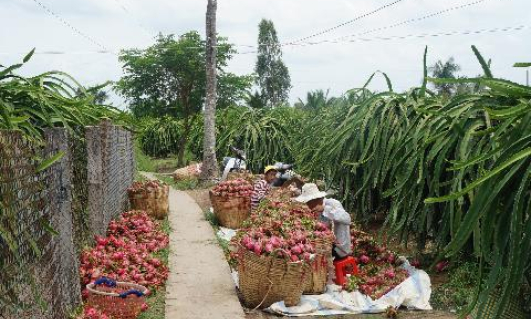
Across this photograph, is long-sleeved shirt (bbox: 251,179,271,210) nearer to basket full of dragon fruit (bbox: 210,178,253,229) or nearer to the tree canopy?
basket full of dragon fruit (bbox: 210,178,253,229)

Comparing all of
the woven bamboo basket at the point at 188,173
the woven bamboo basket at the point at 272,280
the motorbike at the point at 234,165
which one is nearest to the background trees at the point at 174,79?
the woven bamboo basket at the point at 188,173

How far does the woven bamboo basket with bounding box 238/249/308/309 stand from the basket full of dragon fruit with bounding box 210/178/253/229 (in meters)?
3.87

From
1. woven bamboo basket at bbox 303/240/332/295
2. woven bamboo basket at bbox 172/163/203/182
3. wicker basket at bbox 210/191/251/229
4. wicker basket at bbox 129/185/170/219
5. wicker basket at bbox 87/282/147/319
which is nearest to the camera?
wicker basket at bbox 87/282/147/319

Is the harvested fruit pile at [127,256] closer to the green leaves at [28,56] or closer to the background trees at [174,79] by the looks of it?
the green leaves at [28,56]

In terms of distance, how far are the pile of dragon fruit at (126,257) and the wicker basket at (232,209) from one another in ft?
5.54

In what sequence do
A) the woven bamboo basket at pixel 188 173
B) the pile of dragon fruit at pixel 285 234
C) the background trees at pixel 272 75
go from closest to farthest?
the pile of dragon fruit at pixel 285 234 < the woven bamboo basket at pixel 188 173 < the background trees at pixel 272 75

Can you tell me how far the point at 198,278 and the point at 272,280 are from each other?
1.16 meters

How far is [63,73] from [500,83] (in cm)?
381

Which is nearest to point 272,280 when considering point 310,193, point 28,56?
point 310,193

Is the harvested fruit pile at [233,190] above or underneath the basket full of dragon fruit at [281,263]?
above

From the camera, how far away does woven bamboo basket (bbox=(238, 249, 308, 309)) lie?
549 cm

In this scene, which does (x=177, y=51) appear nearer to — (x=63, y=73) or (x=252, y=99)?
(x=252, y=99)

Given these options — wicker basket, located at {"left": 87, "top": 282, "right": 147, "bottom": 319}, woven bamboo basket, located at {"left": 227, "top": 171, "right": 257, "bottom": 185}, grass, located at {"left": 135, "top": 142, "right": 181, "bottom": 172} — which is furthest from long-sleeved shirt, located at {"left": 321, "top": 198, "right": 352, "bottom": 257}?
grass, located at {"left": 135, "top": 142, "right": 181, "bottom": 172}

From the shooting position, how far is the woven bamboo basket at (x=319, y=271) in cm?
589
